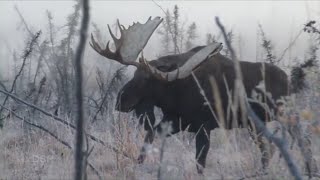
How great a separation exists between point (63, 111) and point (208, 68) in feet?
12.2

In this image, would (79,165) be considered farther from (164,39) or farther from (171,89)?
(164,39)

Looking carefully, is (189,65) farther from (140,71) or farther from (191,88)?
(140,71)

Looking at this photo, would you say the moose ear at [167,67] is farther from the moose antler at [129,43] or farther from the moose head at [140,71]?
the moose antler at [129,43]

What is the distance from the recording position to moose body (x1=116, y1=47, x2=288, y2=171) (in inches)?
285

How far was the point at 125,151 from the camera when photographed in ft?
21.7

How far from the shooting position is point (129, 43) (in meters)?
7.83

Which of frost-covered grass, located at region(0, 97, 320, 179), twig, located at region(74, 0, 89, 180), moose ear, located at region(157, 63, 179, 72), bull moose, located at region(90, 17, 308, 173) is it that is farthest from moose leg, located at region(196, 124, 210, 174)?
twig, located at region(74, 0, 89, 180)

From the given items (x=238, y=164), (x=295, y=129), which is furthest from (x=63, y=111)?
(x=295, y=129)

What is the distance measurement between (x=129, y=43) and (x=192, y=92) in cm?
102

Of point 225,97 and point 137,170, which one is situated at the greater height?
point 225,97

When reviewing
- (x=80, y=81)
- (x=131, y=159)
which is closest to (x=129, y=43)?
(x=131, y=159)

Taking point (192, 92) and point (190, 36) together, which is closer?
point (192, 92)

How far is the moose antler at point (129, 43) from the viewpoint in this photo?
771 cm

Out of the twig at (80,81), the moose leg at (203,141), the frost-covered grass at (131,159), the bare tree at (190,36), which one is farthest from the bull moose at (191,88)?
the bare tree at (190,36)
